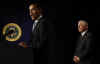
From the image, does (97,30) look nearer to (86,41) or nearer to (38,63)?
(86,41)

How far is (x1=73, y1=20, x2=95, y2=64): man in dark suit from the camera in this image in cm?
149

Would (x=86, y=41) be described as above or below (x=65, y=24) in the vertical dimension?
below

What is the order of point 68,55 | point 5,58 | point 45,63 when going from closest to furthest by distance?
point 68,55
point 45,63
point 5,58

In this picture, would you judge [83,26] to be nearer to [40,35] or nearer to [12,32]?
[40,35]

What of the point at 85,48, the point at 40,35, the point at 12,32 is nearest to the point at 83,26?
the point at 85,48

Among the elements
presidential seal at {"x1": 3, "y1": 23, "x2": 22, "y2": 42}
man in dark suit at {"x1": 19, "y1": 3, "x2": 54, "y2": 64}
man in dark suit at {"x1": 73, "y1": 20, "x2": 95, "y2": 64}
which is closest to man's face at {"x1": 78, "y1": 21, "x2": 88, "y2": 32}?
man in dark suit at {"x1": 73, "y1": 20, "x2": 95, "y2": 64}

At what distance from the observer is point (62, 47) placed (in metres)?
1.25

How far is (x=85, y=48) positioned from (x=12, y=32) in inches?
36.4

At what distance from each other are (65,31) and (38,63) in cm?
43

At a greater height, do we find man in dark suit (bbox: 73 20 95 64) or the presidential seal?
the presidential seal

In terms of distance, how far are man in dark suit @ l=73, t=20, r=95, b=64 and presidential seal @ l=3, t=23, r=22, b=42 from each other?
76 centimetres

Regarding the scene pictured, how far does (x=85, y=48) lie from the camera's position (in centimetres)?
152

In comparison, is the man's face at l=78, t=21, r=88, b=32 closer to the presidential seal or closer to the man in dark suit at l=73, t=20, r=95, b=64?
the man in dark suit at l=73, t=20, r=95, b=64

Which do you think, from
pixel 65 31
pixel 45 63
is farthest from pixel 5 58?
pixel 65 31
